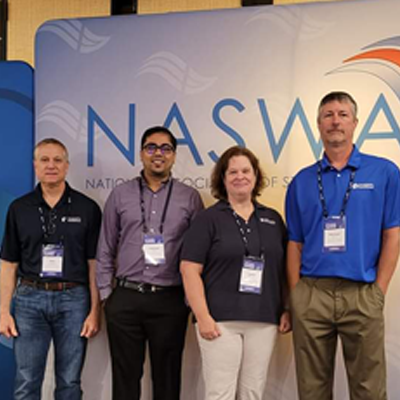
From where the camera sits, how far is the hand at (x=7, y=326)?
9.41ft

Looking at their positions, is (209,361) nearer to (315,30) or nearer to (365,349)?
(365,349)

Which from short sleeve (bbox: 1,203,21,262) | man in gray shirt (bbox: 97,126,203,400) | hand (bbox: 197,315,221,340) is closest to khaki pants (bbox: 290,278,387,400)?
hand (bbox: 197,315,221,340)

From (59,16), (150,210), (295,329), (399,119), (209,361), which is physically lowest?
(209,361)

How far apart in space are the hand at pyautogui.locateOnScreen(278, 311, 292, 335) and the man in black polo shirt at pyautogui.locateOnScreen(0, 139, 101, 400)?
41.0 inches

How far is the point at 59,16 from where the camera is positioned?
361 centimetres

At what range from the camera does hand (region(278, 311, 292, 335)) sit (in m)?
2.56

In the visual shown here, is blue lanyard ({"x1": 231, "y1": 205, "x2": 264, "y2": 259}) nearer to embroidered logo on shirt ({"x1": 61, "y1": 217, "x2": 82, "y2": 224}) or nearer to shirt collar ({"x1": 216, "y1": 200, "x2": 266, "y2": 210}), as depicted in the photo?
shirt collar ({"x1": 216, "y1": 200, "x2": 266, "y2": 210})

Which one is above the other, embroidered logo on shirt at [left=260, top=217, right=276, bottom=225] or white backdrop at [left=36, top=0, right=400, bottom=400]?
white backdrop at [left=36, top=0, right=400, bottom=400]

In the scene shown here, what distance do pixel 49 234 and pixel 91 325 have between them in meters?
0.56

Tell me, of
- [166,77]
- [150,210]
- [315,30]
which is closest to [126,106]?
[166,77]

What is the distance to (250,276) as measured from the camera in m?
2.46

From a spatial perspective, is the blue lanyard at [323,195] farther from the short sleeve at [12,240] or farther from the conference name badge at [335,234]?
the short sleeve at [12,240]

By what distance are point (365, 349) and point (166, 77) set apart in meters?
1.93

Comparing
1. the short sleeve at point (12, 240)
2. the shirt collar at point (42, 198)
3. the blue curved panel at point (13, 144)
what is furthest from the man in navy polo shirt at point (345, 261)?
the blue curved panel at point (13, 144)
